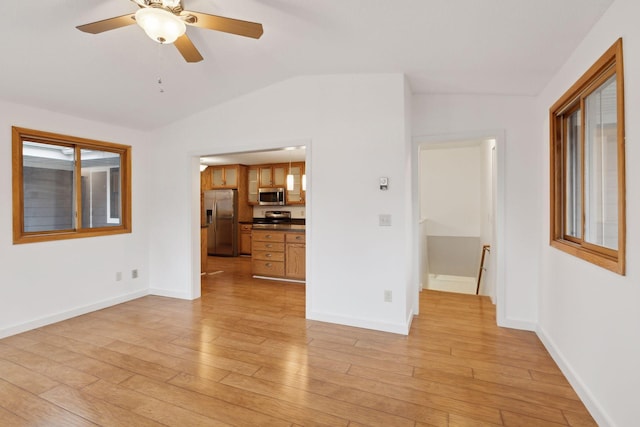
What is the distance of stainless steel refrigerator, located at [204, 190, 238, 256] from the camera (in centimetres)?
775

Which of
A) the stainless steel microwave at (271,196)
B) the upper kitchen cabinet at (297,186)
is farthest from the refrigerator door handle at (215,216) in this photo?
the upper kitchen cabinet at (297,186)

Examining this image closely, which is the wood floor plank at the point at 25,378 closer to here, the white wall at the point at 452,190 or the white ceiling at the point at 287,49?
the white ceiling at the point at 287,49

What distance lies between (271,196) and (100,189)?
393cm

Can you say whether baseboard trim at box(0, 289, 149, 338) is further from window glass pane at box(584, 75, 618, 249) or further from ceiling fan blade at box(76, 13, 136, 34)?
window glass pane at box(584, 75, 618, 249)

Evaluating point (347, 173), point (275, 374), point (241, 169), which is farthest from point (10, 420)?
point (241, 169)

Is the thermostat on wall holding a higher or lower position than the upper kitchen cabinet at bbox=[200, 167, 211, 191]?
lower

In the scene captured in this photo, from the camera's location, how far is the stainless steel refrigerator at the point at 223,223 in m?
7.75

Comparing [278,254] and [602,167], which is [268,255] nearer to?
[278,254]

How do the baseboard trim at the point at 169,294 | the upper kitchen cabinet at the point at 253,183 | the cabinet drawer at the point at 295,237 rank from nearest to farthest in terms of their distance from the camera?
the baseboard trim at the point at 169,294 < the cabinet drawer at the point at 295,237 < the upper kitchen cabinet at the point at 253,183

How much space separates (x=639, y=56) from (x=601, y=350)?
5.23 ft

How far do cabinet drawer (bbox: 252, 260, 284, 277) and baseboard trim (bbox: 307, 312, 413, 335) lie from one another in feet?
6.36

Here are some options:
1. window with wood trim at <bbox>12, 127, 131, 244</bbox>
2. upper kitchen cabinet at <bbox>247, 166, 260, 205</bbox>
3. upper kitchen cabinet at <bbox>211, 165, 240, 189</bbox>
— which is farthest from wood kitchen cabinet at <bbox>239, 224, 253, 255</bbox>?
window with wood trim at <bbox>12, 127, 131, 244</bbox>

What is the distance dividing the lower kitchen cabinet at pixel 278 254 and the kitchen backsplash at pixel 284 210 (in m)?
2.44

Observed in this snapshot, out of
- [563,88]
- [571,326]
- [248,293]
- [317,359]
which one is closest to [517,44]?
[563,88]
